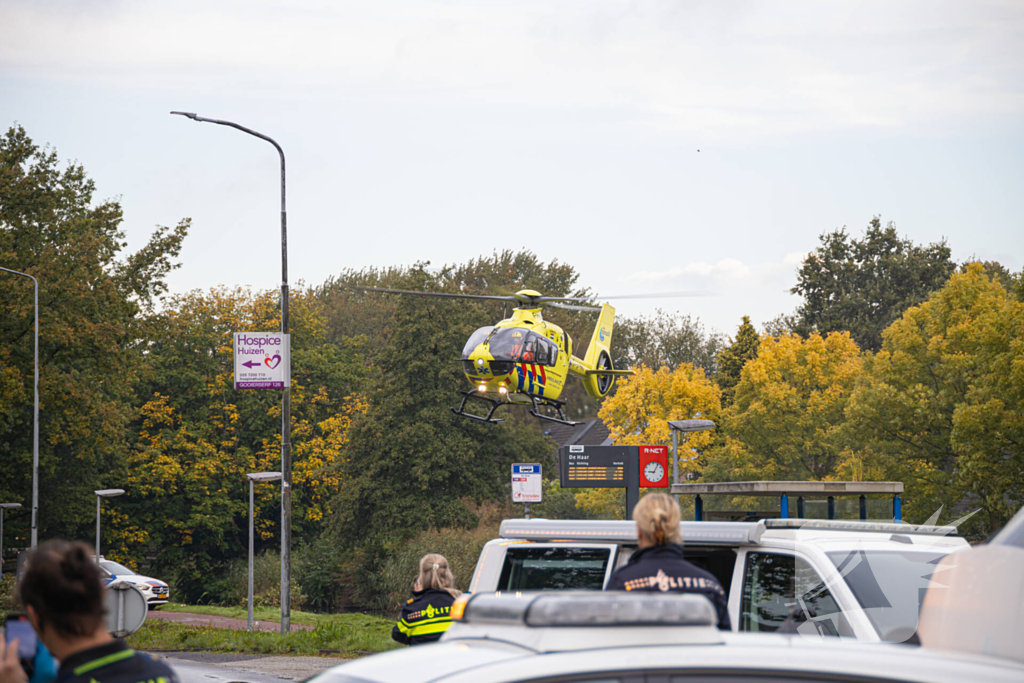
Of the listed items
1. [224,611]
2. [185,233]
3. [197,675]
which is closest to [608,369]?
[224,611]

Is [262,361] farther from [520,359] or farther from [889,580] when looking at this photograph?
[889,580]

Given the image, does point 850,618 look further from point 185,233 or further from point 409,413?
point 409,413

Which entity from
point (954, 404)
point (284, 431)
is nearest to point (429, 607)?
point (284, 431)

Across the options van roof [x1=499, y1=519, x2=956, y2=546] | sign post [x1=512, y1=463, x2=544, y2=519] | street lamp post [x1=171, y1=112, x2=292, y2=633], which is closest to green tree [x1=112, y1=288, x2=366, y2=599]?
sign post [x1=512, y1=463, x2=544, y2=519]

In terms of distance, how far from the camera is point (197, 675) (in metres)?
15.7

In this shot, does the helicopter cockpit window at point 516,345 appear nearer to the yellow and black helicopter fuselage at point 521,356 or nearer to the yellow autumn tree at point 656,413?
the yellow and black helicopter fuselage at point 521,356

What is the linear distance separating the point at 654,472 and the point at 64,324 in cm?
1984

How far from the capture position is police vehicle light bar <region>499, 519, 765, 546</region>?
19.6 ft

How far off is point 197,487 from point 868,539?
154 feet

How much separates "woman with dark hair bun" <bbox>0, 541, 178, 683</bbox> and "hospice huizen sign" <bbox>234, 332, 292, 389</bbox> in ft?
65.6

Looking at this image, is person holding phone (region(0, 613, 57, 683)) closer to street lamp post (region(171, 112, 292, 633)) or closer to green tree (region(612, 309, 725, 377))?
street lamp post (region(171, 112, 292, 633))

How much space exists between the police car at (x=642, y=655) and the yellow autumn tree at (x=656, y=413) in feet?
144

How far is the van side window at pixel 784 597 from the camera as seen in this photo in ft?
19.1

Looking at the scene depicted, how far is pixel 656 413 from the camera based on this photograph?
48031mm
